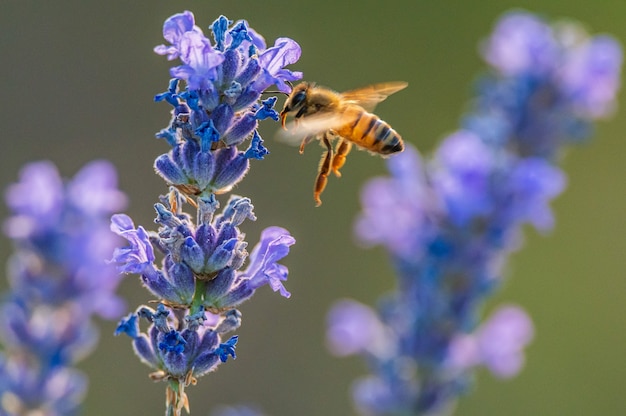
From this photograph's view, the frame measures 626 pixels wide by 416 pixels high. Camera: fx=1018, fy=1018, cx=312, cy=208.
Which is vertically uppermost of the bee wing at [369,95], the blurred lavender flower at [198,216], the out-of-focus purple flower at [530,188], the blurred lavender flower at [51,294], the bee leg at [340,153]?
the out-of-focus purple flower at [530,188]

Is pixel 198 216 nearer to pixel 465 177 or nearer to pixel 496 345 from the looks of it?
pixel 465 177

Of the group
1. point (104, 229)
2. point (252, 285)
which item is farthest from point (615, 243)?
point (252, 285)

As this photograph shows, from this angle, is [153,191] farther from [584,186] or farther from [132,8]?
[584,186]

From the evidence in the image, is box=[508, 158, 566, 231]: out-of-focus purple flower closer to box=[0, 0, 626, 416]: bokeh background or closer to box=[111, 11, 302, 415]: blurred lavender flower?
box=[111, 11, 302, 415]: blurred lavender flower

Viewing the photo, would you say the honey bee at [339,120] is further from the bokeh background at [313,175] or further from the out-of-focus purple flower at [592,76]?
the bokeh background at [313,175]

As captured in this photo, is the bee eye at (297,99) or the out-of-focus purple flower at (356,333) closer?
the bee eye at (297,99)

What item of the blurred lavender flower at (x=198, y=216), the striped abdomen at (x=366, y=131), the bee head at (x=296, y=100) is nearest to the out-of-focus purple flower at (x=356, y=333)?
the striped abdomen at (x=366, y=131)
